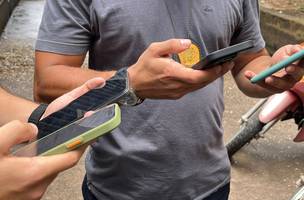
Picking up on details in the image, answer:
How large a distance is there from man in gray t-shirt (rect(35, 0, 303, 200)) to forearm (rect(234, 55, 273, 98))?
10 cm

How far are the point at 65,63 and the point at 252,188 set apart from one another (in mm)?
2473

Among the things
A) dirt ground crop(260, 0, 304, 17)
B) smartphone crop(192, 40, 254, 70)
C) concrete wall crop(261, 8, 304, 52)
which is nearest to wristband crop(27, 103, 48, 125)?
smartphone crop(192, 40, 254, 70)

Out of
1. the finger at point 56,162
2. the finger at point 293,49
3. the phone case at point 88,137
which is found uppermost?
the phone case at point 88,137

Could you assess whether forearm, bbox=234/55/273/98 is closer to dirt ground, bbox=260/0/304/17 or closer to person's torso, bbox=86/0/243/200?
person's torso, bbox=86/0/243/200

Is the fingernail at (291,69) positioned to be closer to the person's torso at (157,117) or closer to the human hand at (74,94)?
the person's torso at (157,117)

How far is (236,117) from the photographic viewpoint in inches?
208

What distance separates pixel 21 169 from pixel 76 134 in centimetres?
14

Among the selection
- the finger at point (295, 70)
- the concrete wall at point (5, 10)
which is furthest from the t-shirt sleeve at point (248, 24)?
the concrete wall at point (5, 10)

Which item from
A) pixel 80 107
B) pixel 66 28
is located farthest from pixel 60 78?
pixel 80 107

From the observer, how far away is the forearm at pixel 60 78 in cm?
197

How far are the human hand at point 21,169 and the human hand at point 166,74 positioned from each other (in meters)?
0.42

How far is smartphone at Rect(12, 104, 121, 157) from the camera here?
1.33 metres

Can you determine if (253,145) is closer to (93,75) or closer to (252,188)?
(252,188)

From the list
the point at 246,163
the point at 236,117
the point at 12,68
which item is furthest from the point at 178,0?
the point at 12,68
